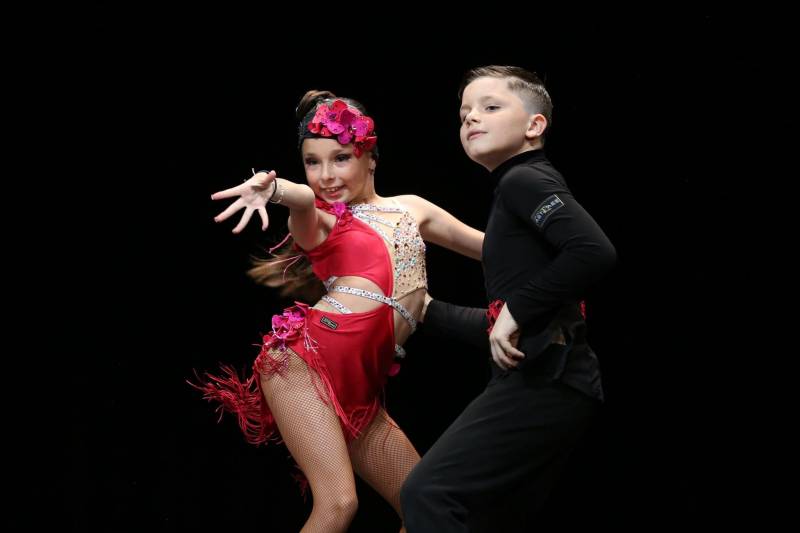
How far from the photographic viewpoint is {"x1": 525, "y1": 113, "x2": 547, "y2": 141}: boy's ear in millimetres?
2473

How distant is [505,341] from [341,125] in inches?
36.3

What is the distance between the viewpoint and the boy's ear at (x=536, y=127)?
2.47 metres

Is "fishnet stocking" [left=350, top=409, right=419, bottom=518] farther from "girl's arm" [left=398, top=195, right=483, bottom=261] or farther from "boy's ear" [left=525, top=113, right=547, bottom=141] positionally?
"boy's ear" [left=525, top=113, right=547, bottom=141]

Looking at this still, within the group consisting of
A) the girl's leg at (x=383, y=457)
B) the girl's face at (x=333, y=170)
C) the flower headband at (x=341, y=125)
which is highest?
the flower headband at (x=341, y=125)

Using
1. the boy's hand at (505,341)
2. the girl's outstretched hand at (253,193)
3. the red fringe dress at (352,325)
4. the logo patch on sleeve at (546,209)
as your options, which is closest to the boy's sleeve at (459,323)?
the red fringe dress at (352,325)

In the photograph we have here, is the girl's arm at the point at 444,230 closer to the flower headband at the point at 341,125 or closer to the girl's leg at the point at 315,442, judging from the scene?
the flower headband at the point at 341,125

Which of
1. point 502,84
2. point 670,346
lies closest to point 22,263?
point 502,84

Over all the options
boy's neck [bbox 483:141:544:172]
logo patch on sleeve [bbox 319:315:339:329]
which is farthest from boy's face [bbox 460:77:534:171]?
logo patch on sleeve [bbox 319:315:339:329]

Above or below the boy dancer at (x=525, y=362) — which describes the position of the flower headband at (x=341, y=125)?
above

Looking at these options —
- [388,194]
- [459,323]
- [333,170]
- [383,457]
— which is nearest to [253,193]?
[333,170]

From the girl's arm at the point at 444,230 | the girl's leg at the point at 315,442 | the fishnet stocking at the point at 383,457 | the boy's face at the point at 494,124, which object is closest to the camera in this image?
the boy's face at the point at 494,124

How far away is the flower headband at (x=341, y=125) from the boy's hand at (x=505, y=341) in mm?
825

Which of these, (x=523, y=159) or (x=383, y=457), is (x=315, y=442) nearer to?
(x=383, y=457)

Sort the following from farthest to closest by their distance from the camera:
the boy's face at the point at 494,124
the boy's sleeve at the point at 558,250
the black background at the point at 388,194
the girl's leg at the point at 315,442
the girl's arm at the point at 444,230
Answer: the black background at the point at 388,194, the girl's arm at the point at 444,230, the girl's leg at the point at 315,442, the boy's face at the point at 494,124, the boy's sleeve at the point at 558,250
